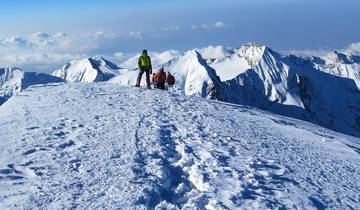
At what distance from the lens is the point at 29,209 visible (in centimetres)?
1830

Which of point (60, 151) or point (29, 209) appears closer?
point (29, 209)

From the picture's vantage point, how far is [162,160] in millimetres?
23172

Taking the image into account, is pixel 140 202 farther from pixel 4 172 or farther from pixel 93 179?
pixel 4 172

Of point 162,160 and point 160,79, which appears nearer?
point 162,160

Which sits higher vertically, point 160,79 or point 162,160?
point 160,79

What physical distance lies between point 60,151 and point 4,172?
2.99 metres

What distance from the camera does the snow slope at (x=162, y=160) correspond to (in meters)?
19.8

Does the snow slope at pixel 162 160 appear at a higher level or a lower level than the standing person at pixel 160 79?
lower

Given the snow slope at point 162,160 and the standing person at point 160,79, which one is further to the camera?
the standing person at point 160,79

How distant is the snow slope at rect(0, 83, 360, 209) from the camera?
1984 cm

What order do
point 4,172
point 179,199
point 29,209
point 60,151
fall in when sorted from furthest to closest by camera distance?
point 60,151
point 4,172
point 179,199
point 29,209

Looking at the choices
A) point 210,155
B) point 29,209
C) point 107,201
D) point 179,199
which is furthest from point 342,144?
point 29,209

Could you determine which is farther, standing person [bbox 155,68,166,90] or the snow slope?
standing person [bbox 155,68,166,90]

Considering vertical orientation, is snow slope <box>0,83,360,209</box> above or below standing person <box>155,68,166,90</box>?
below
